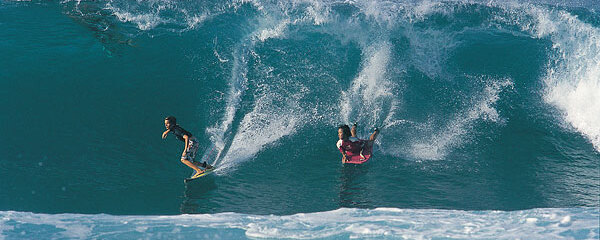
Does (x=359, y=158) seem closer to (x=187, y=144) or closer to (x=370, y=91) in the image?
(x=370, y=91)

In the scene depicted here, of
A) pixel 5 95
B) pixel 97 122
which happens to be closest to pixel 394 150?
pixel 97 122

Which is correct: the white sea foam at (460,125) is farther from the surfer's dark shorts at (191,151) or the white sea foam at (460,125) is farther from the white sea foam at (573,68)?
the surfer's dark shorts at (191,151)

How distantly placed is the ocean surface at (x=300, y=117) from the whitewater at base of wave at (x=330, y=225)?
41 millimetres

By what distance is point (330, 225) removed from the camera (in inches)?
330

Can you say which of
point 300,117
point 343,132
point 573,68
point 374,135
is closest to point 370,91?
point 300,117

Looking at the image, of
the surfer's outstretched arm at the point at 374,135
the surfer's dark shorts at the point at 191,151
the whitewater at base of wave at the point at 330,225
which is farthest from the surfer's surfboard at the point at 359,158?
the surfer's dark shorts at the point at 191,151

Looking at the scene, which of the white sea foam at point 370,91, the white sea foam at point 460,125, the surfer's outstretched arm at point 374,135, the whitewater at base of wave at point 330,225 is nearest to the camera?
the whitewater at base of wave at point 330,225

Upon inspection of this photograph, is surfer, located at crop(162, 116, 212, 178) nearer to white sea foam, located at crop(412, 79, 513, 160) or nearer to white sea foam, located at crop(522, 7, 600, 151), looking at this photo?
white sea foam, located at crop(412, 79, 513, 160)

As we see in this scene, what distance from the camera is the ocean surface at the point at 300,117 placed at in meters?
8.94

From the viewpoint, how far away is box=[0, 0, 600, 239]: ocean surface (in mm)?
8938

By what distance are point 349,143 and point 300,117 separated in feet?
7.15

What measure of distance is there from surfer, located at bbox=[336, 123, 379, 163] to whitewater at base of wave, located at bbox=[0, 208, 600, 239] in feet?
5.35

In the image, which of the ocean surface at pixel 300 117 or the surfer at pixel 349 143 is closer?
the ocean surface at pixel 300 117

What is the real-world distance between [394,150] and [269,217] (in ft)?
11.6
